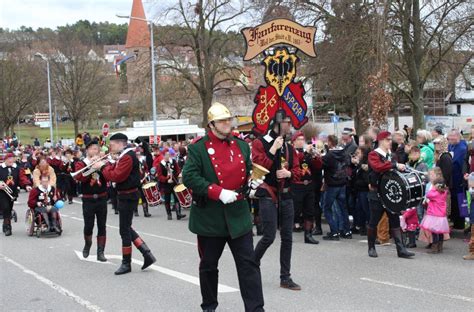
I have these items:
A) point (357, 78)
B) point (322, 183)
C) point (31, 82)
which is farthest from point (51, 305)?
point (31, 82)

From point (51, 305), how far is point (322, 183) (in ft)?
21.9

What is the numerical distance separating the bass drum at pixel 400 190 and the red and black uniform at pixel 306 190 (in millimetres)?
2023

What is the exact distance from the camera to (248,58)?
40.3ft

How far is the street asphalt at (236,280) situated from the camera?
6.53 metres

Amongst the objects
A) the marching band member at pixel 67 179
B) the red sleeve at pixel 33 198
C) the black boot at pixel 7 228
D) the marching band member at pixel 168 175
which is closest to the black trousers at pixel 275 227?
the red sleeve at pixel 33 198

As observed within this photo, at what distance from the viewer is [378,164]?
875cm

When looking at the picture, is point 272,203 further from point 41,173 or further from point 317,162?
point 41,173

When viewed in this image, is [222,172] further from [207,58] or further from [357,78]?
[207,58]

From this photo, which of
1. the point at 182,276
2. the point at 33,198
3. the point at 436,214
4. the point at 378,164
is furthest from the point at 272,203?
the point at 33,198

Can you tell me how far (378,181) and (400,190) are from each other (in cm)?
46

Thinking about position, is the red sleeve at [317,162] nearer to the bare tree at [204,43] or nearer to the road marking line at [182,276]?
the road marking line at [182,276]

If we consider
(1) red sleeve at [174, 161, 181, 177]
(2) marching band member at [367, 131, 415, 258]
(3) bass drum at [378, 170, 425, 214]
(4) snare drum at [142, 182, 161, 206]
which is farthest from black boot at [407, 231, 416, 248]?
(4) snare drum at [142, 182, 161, 206]

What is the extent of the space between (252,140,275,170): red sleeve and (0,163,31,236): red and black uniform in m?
7.95

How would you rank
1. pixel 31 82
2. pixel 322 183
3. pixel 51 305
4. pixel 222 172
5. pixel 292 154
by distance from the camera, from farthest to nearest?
pixel 31 82 → pixel 322 183 → pixel 292 154 → pixel 51 305 → pixel 222 172
